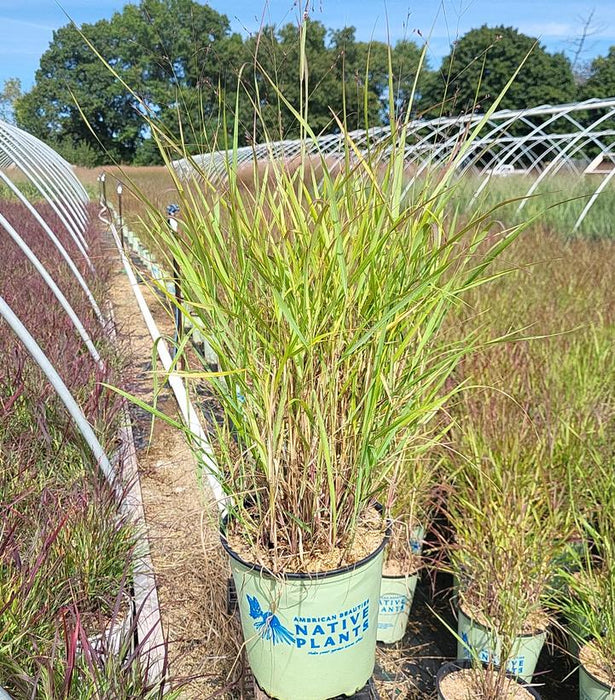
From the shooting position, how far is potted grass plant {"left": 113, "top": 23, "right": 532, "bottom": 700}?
46.6 inches

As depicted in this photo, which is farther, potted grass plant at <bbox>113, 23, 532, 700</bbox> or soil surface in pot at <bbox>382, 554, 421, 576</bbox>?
soil surface in pot at <bbox>382, 554, 421, 576</bbox>

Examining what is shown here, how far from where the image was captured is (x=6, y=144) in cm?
639

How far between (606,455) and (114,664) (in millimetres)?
1722

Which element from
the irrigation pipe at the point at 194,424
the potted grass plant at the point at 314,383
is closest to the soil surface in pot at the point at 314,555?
the potted grass plant at the point at 314,383

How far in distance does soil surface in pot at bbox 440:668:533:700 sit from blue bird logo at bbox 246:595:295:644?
53cm

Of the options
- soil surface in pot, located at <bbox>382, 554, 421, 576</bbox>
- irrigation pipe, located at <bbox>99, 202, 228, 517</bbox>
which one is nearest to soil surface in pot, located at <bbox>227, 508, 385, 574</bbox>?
irrigation pipe, located at <bbox>99, 202, 228, 517</bbox>

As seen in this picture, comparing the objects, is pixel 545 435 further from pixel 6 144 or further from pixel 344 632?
pixel 6 144

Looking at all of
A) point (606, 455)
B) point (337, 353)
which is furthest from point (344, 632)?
point (606, 455)

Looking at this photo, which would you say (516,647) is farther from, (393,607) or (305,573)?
(305,573)

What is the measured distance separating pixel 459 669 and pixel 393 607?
1.15ft

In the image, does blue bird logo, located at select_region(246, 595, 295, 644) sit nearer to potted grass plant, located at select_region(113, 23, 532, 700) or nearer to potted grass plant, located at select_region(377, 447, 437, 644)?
potted grass plant, located at select_region(113, 23, 532, 700)

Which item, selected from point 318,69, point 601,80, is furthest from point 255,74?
point 601,80

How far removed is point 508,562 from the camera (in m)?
1.57

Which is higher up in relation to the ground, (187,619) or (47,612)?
(47,612)
